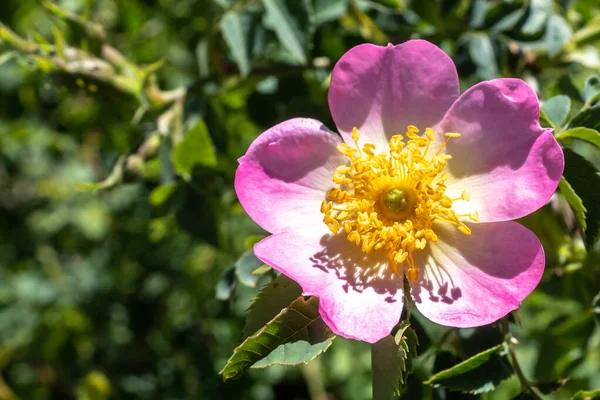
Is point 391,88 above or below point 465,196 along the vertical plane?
above

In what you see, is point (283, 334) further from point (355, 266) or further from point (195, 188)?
point (195, 188)

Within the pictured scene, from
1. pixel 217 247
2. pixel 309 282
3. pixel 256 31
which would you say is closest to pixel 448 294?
pixel 309 282

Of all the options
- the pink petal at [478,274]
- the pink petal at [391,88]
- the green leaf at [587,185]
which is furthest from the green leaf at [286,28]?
the green leaf at [587,185]

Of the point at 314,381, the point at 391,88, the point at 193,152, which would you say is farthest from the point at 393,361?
the point at 314,381

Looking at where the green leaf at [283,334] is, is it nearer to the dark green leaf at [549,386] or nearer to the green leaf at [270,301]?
the green leaf at [270,301]

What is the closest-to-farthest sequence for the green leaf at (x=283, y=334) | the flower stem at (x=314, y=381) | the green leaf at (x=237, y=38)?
the green leaf at (x=283, y=334), the green leaf at (x=237, y=38), the flower stem at (x=314, y=381)

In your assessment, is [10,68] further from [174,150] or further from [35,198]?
[174,150]
